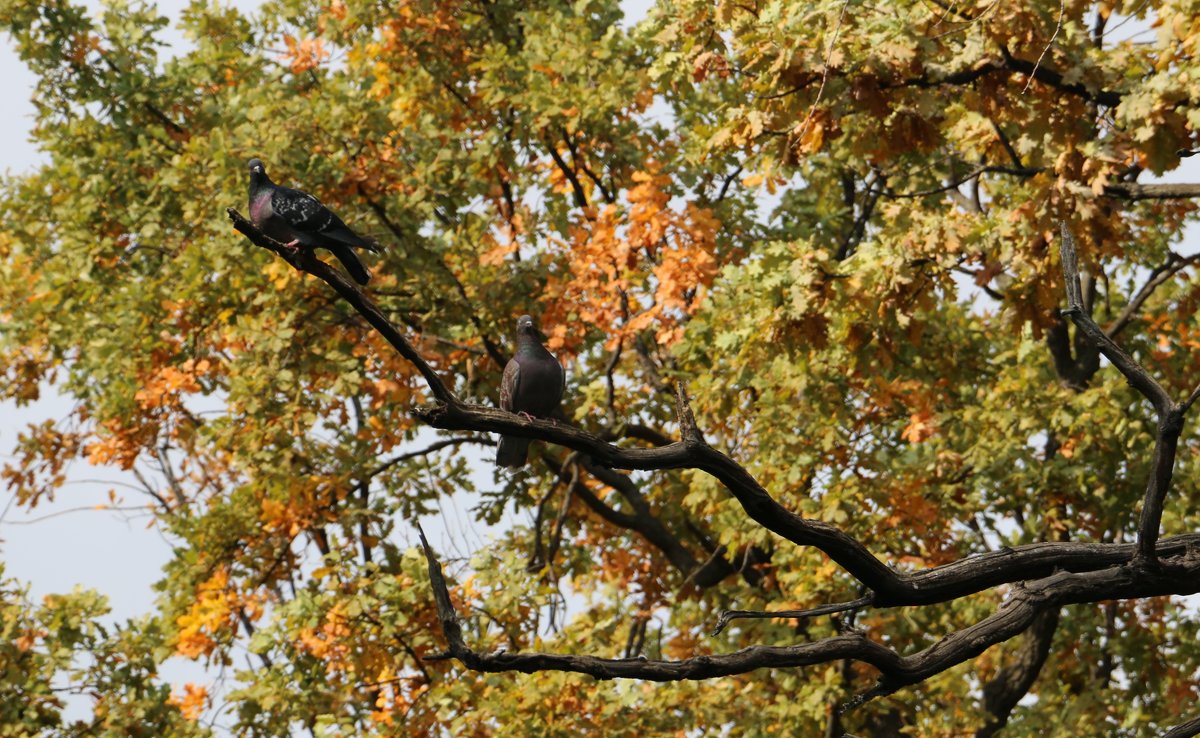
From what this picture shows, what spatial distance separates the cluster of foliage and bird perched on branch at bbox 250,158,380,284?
3068mm

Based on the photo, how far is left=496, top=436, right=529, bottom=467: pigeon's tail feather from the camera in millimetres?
8547

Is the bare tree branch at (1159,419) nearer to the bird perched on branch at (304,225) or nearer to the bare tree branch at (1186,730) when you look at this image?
the bare tree branch at (1186,730)

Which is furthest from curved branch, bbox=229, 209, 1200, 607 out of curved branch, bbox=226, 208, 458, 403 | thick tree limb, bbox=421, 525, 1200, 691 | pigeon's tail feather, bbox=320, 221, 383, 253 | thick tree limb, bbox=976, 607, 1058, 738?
thick tree limb, bbox=976, 607, 1058, 738

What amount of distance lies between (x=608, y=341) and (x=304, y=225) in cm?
671

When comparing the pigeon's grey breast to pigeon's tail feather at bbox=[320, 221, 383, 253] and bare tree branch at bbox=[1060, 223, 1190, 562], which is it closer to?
pigeon's tail feather at bbox=[320, 221, 383, 253]

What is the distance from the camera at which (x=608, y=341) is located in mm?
13703

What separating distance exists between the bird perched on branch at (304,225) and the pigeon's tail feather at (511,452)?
1562mm

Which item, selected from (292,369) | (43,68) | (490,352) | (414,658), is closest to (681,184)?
(490,352)

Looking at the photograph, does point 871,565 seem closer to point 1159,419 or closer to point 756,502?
point 756,502

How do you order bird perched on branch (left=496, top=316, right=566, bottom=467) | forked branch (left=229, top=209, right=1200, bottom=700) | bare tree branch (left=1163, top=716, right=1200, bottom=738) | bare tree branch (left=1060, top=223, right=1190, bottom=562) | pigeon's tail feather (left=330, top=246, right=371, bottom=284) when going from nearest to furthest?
1. forked branch (left=229, top=209, right=1200, bottom=700)
2. bare tree branch (left=1060, top=223, right=1190, bottom=562)
3. bare tree branch (left=1163, top=716, right=1200, bottom=738)
4. pigeon's tail feather (left=330, top=246, right=371, bottom=284)
5. bird perched on branch (left=496, top=316, right=566, bottom=467)

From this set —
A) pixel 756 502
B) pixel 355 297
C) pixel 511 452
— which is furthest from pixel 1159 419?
pixel 511 452

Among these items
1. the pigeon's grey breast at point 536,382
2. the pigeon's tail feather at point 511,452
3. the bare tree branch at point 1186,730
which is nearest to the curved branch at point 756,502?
the bare tree branch at point 1186,730

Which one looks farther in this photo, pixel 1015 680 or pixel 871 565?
pixel 1015 680

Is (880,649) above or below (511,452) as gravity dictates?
below
